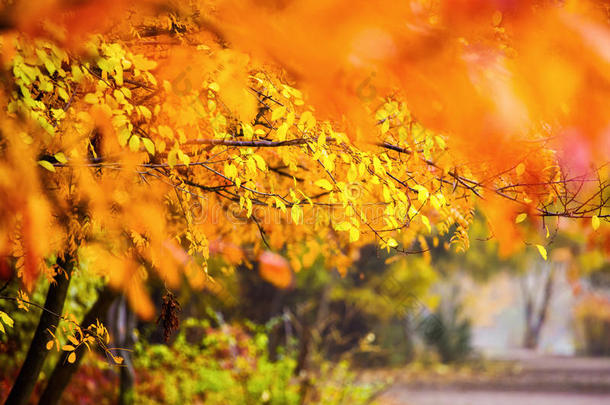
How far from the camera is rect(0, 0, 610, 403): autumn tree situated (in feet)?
6.64

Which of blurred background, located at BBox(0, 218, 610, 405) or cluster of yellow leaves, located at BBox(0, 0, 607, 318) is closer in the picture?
cluster of yellow leaves, located at BBox(0, 0, 607, 318)

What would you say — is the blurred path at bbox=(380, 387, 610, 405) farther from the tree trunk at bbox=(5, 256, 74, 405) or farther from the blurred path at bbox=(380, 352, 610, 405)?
the tree trunk at bbox=(5, 256, 74, 405)

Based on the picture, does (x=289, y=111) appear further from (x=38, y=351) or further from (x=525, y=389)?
(x=525, y=389)

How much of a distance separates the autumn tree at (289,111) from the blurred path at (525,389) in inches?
299

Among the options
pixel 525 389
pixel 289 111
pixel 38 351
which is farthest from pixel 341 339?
pixel 289 111

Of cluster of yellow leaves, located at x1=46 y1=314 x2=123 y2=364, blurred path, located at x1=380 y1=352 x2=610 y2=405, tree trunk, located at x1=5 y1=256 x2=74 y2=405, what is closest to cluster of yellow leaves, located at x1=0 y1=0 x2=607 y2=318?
tree trunk, located at x1=5 y1=256 x2=74 y2=405

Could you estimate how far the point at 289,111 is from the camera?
3.05 metres

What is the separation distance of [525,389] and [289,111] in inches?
501

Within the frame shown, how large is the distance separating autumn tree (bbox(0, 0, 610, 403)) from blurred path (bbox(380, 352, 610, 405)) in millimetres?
7600

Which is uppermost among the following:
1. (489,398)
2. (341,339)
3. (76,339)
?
(76,339)

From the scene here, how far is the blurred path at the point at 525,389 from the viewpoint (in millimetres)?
11977

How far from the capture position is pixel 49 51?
2750 millimetres

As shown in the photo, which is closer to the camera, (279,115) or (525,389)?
(279,115)

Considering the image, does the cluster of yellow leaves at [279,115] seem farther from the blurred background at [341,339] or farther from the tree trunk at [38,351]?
the blurred background at [341,339]
